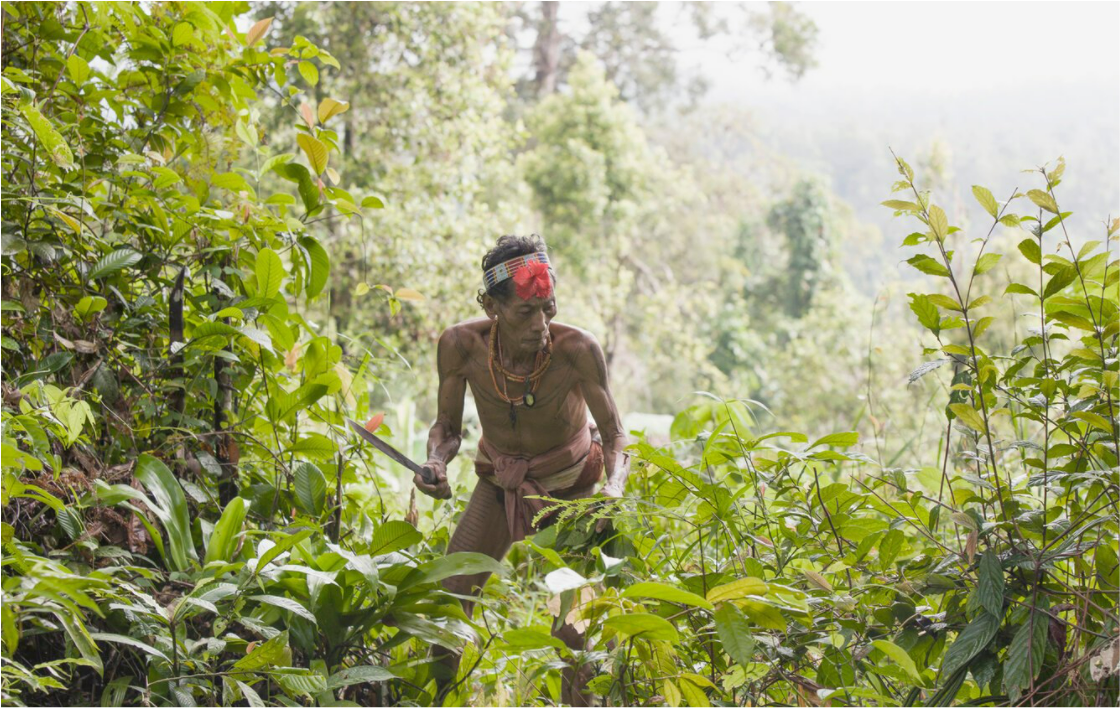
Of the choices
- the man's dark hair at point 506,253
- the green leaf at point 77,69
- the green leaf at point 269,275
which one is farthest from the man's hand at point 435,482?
the green leaf at point 77,69

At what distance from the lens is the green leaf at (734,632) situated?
1.19m

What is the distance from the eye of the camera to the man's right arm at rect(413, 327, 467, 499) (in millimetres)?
2113

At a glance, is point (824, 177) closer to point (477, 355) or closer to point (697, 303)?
point (697, 303)

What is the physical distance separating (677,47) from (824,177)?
2803 millimetres

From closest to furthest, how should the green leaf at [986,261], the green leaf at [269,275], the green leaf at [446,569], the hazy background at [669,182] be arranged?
the green leaf at [986,261]
the green leaf at [446,569]
the green leaf at [269,275]
the hazy background at [669,182]

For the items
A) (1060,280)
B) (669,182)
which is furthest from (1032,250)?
(669,182)

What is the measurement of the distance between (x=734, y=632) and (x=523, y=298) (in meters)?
0.92

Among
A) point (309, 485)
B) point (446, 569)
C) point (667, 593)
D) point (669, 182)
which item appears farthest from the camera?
point (669, 182)

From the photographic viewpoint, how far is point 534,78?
11609mm

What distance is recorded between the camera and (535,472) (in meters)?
2.11

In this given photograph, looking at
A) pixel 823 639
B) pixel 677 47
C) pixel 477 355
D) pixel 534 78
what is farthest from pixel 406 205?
pixel 677 47

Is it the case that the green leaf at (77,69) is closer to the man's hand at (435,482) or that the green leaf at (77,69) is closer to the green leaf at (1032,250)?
the man's hand at (435,482)

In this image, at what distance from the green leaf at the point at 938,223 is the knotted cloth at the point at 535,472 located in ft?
3.20

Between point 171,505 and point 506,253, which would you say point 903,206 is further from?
point 171,505
